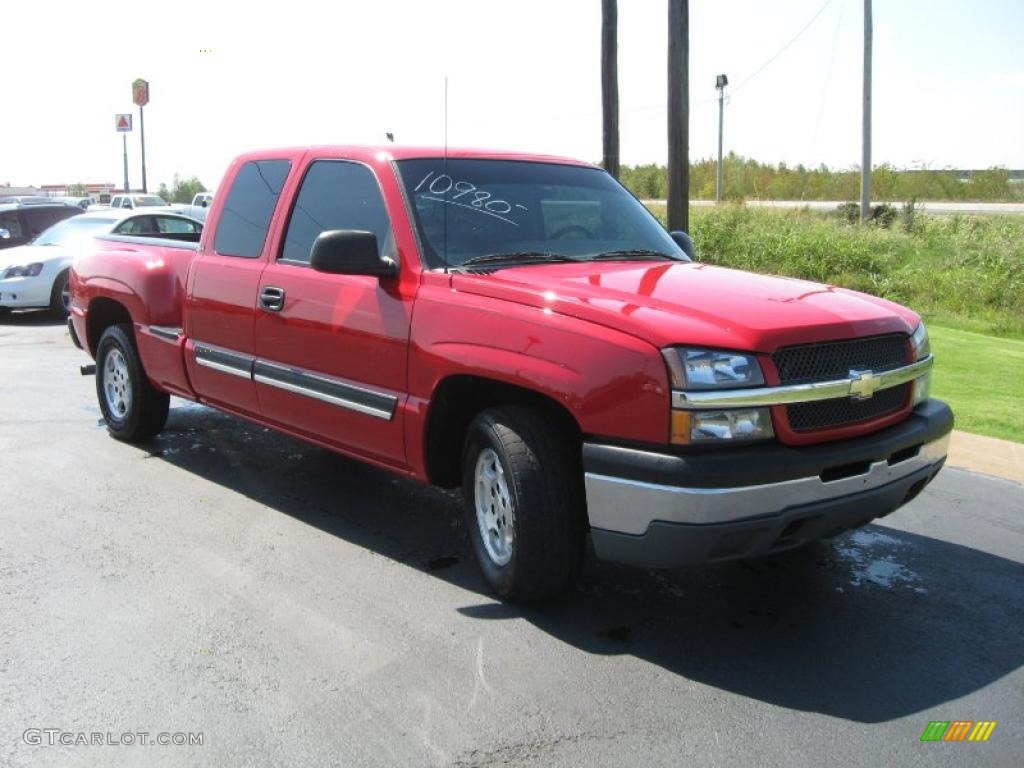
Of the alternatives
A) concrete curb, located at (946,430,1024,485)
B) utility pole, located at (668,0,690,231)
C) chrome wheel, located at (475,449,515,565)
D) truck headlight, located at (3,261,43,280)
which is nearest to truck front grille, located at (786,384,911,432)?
chrome wheel, located at (475,449,515,565)

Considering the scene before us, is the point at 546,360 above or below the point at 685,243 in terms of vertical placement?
below

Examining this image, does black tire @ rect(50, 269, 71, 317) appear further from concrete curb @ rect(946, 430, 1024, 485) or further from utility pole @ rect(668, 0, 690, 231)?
concrete curb @ rect(946, 430, 1024, 485)

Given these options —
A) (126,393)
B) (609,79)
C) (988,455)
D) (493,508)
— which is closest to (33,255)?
(126,393)

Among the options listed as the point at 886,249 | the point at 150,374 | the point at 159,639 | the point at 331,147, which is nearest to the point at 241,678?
the point at 159,639

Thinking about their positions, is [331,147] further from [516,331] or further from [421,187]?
[516,331]

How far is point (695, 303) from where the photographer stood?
12.4ft

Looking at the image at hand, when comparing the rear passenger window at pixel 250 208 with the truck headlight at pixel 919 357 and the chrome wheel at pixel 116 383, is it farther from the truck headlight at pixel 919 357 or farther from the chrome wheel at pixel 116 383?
the truck headlight at pixel 919 357

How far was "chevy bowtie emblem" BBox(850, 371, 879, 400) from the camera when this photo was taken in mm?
3705

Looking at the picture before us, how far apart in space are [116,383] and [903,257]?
1566cm

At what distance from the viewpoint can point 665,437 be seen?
345 centimetres

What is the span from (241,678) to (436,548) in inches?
59.7

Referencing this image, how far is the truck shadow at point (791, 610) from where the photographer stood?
11.6ft

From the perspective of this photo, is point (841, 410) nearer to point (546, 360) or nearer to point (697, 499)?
point (697, 499)

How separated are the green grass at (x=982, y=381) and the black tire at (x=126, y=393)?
5.97 metres
